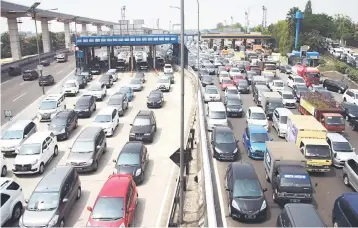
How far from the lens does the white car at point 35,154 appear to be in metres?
19.3

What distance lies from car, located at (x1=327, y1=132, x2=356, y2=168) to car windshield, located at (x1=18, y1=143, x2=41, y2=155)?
1691 cm

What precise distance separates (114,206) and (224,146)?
9170 mm

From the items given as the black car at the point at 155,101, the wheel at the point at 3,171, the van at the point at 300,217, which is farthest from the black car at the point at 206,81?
the van at the point at 300,217

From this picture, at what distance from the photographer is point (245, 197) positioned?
1474cm

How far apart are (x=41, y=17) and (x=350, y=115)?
6795 centimetres

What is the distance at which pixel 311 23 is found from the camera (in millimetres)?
103625

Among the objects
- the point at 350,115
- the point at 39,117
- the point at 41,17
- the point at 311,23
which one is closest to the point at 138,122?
the point at 39,117

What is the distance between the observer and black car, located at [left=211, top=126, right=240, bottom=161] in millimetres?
20891

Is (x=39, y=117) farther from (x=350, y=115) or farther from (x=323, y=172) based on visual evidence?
(x=350, y=115)

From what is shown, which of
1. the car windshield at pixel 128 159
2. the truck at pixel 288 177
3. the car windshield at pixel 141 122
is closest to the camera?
the truck at pixel 288 177

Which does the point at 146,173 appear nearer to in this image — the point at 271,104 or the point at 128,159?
the point at 128,159

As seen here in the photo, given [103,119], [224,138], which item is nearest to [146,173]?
[224,138]

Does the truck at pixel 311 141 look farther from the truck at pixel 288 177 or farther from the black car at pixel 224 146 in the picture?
the black car at pixel 224 146

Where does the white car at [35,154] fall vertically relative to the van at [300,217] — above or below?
below
